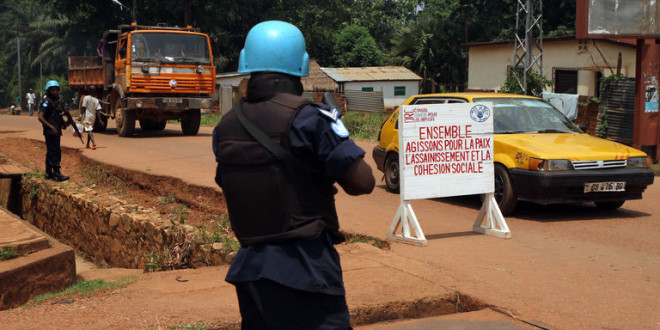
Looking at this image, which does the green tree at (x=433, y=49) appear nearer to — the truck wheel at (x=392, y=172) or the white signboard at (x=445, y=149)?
the truck wheel at (x=392, y=172)

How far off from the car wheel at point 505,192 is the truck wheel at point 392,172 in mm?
2090

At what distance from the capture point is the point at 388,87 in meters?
46.4

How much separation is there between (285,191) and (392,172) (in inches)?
333

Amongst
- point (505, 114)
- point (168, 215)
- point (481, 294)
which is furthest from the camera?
point (168, 215)

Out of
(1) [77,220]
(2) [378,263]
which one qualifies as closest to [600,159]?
(2) [378,263]

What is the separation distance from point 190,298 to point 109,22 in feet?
142

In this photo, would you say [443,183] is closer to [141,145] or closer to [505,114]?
[505,114]

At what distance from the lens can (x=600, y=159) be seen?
350 inches

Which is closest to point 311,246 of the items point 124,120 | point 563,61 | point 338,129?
point 338,129

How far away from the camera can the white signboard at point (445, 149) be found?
777 centimetres

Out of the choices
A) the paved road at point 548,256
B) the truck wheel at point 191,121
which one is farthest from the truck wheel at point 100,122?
the paved road at point 548,256

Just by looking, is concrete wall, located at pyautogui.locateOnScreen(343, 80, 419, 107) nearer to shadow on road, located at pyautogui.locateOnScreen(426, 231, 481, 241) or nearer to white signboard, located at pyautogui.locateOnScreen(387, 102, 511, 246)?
Answer: white signboard, located at pyautogui.locateOnScreen(387, 102, 511, 246)

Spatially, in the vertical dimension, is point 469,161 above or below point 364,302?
above

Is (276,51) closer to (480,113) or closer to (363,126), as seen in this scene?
(480,113)
